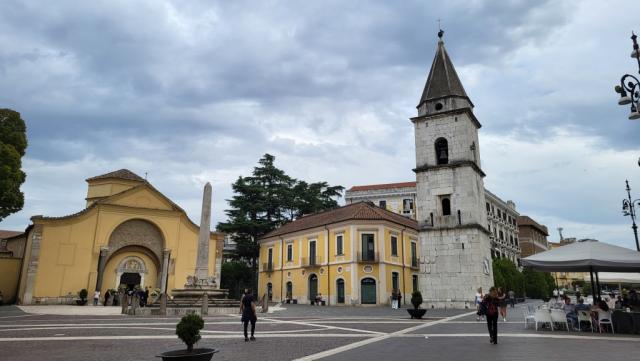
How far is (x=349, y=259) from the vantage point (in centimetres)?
3659

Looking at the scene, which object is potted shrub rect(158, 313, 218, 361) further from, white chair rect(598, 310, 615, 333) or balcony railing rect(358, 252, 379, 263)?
balcony railing rect(358, 252, 379, 263)

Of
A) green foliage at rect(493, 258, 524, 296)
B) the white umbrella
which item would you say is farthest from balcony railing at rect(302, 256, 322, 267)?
the white umbrella

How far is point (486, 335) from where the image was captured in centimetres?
1252

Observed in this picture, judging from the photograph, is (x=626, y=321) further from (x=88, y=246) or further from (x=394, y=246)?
(x=88, y=246)

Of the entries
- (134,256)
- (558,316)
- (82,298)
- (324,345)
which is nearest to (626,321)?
(558,316)

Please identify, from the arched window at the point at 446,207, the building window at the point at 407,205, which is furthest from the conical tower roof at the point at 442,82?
the building window at the point at 407,205

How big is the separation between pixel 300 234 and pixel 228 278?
1223cm

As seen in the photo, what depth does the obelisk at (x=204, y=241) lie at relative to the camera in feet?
76.7

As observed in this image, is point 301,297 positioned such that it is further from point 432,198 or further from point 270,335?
point 270,335

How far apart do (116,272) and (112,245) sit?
6.82ft

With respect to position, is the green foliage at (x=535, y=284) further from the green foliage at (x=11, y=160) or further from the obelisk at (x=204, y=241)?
the green foliage at (x=11, y=160)

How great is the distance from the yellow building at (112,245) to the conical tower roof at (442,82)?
21.7 metres

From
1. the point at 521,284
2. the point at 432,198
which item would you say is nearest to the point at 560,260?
the point at 432,198

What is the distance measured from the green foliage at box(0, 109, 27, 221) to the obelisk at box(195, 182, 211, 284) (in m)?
10.2
